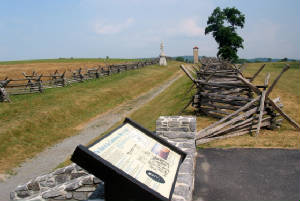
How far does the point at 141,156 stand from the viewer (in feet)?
10.4

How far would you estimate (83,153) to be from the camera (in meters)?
2.60

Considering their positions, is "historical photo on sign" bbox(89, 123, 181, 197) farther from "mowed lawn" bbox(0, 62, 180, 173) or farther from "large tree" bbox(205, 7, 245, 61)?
"large tree" bbox(205, 7, 245, 61)

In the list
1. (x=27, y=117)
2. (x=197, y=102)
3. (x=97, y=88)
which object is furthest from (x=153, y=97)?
(x=27, y=117)

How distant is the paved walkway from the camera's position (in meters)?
5.16

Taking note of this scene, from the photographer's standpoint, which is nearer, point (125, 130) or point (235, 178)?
point (125, 130)

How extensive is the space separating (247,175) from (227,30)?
43000mm

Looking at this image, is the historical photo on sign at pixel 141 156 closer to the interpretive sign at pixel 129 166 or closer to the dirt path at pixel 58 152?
the interpretive sign at pixel 129 166

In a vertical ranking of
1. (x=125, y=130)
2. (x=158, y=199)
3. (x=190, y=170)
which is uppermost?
(x=125, y=130)

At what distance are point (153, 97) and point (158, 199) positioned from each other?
18.0 meters

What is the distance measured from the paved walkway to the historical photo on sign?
7.21ft

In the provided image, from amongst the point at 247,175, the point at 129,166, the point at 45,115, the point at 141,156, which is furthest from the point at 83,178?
the point at 45,115

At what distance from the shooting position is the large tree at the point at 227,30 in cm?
4503

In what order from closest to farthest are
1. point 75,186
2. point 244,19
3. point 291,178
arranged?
point 75,186 < point 291,178 < point 244,19

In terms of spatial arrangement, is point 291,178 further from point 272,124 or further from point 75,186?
point 75,186
